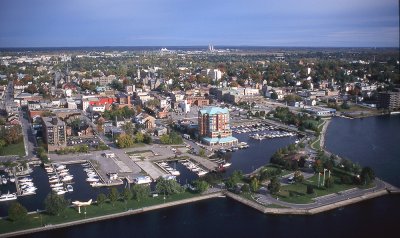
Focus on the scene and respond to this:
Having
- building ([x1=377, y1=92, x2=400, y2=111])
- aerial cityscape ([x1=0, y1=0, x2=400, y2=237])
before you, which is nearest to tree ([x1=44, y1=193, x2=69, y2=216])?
aerial cityscape ([x1=0, y1=0, x2=400, y2=237])

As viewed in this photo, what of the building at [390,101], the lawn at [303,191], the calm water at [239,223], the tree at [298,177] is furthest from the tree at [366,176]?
the building at [390,101]

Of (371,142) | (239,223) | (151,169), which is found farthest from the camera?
(371,142)

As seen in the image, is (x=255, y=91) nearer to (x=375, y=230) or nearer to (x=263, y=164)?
(x=263, y=164)

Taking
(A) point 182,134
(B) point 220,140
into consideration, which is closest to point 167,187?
(B) point 220,140

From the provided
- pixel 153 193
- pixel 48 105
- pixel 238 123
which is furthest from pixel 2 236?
pixel 48 105

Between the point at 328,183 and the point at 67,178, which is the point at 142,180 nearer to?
the point at 67,178
